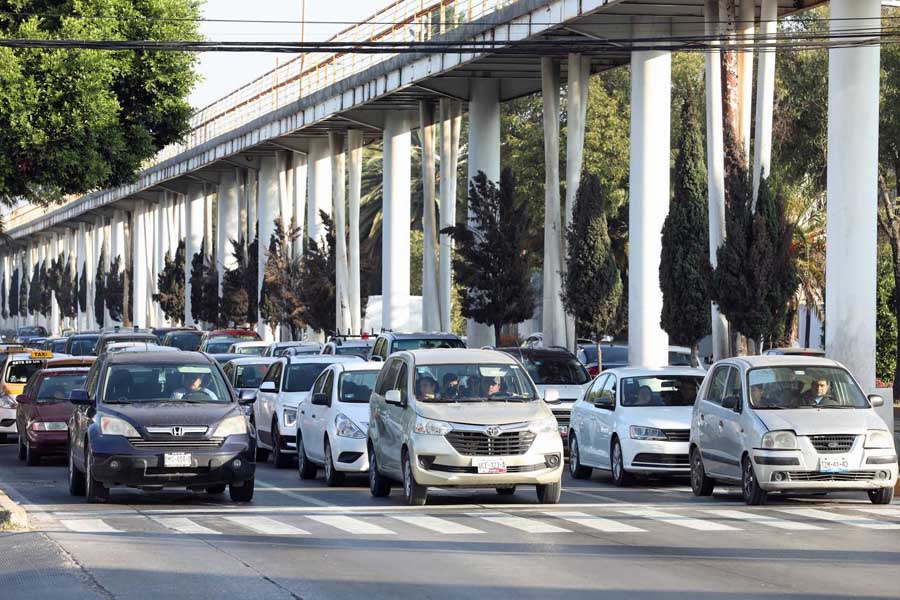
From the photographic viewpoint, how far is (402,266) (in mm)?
60406

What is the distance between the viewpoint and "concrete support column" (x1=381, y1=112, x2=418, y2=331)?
60.0 m

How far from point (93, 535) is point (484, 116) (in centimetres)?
3765

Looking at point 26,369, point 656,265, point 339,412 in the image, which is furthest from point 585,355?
point 339,412

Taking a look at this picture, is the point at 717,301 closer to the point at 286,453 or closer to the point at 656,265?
the point at 656,265

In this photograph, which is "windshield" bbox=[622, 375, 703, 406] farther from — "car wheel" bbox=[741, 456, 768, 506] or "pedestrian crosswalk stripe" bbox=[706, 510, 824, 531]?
"pedestrian crosswalk stripe" bbox=[706, 510, 824, 531]

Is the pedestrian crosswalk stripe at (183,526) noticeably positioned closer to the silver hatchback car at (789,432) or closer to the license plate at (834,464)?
the silver hatchback car at (789,432)

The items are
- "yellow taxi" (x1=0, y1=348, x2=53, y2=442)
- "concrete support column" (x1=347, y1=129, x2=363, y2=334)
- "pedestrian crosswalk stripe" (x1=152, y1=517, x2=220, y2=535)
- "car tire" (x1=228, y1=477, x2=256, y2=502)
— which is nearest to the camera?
"pedestrian crosswalk stripe" (x1=152, y1=517, x2=220, y2=535)

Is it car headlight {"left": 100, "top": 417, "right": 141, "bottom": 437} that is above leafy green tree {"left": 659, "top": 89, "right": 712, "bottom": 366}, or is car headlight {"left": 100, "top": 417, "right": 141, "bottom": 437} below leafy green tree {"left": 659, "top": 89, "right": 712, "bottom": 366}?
below

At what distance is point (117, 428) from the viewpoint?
18.8 metres

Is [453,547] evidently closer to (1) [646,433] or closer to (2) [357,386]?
(1) [646,433]

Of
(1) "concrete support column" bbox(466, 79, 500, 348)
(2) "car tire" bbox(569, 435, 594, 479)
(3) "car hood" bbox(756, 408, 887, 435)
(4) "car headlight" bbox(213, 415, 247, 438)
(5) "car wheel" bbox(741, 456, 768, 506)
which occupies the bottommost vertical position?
(2) "car tire" bbox(569, 435, 594, 479)

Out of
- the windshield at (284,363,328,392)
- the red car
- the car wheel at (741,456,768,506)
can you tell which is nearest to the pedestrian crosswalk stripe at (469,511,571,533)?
the car wheel at (741,456,768,506)

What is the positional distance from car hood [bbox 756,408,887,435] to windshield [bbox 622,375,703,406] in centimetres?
401

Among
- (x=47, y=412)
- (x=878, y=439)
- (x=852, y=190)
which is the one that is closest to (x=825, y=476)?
(x=878, y=439)
